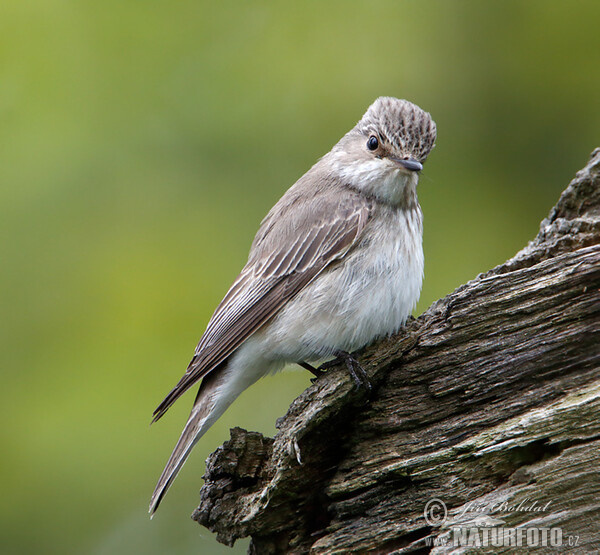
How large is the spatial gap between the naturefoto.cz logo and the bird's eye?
2173 mm

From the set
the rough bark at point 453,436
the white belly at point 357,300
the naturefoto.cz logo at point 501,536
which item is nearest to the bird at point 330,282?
the white belly at point 357,300

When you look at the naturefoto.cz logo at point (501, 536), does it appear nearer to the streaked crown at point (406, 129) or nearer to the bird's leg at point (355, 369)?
the bird's leg at point (355, 369)

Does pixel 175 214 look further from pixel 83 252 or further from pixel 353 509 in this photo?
pixel 353 509

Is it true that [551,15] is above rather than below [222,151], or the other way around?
above

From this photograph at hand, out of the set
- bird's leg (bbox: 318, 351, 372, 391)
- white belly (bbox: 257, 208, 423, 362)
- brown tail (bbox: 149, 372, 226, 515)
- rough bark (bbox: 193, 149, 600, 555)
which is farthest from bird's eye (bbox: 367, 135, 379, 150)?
brown tail (bbox: 149, 372, 226, 515)

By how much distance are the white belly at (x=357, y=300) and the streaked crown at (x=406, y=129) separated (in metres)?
0.40

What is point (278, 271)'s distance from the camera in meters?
4.40

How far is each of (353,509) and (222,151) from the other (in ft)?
9.45

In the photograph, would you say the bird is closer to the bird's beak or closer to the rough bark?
the bird's beak

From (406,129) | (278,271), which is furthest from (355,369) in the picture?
(406,129)

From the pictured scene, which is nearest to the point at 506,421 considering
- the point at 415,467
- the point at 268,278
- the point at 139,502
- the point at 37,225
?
the point at 415,467

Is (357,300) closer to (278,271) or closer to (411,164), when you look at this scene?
(278,271)

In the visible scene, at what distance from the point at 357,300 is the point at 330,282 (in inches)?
8.1

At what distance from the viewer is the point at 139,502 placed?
5.01 m
